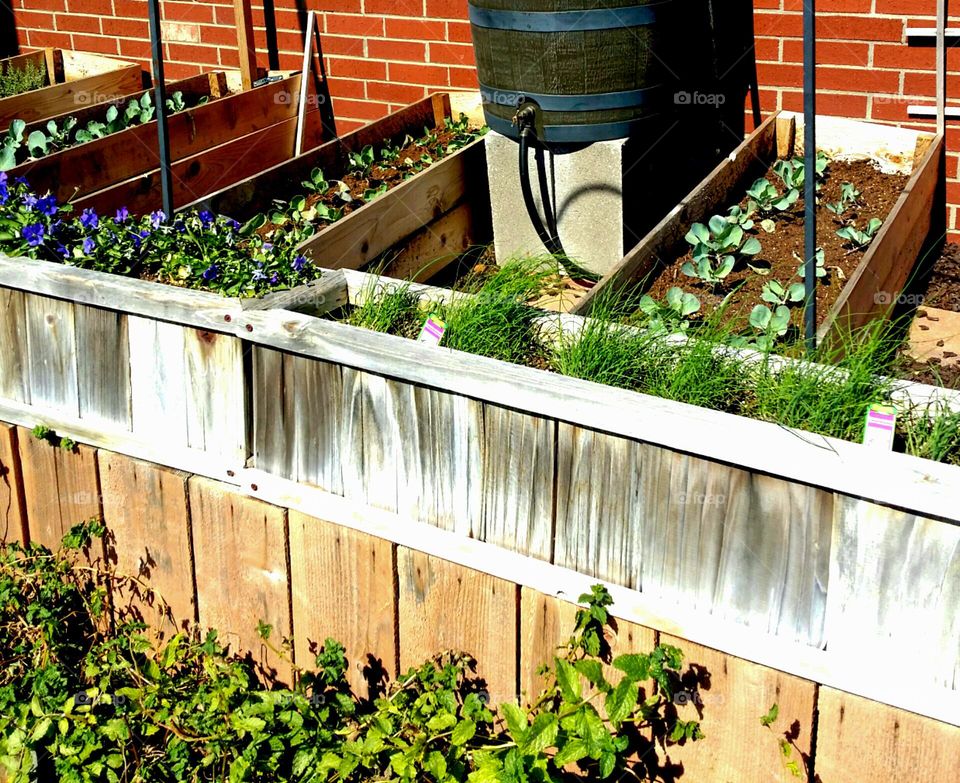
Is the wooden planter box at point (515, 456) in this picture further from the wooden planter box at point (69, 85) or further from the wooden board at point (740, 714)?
the wooden planter box at point (69, 85)

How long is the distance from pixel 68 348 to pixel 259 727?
1.13m

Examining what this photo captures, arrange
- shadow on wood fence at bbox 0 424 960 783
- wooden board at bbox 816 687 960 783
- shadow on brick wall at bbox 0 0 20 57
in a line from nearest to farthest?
wooden board at bbox 816 687 960 783
shadow on wood fence at bbox 0 424 960 783
shadow on brick wall at bbox 0 0 20 57

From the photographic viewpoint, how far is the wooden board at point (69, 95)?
5426 mm

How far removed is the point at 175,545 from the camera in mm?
3088

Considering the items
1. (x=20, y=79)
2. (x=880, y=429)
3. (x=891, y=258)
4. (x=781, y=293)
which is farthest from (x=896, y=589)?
(x=20, y=79)

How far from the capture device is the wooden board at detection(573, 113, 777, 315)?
3354mm

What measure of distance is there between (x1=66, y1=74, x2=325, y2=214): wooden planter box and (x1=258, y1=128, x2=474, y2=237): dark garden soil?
0.58 m

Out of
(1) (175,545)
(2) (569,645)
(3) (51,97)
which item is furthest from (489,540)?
(3) (51,97)

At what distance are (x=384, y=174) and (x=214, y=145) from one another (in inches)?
35.5

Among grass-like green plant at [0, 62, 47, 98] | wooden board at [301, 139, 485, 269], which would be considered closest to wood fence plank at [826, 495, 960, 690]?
wooden board at [301, 139, 485, 269]

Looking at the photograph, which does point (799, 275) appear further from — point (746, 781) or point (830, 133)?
point (746, 781)

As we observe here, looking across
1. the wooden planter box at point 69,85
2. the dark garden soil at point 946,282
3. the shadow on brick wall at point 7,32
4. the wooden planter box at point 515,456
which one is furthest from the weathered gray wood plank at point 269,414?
the shadow on brick wall at point 7,32

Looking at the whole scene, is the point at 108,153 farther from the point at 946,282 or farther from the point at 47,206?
the point at 946,282

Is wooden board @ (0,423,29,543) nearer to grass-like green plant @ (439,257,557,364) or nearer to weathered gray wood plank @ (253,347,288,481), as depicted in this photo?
weathered gray wood plank @ (253,347,288,481)
